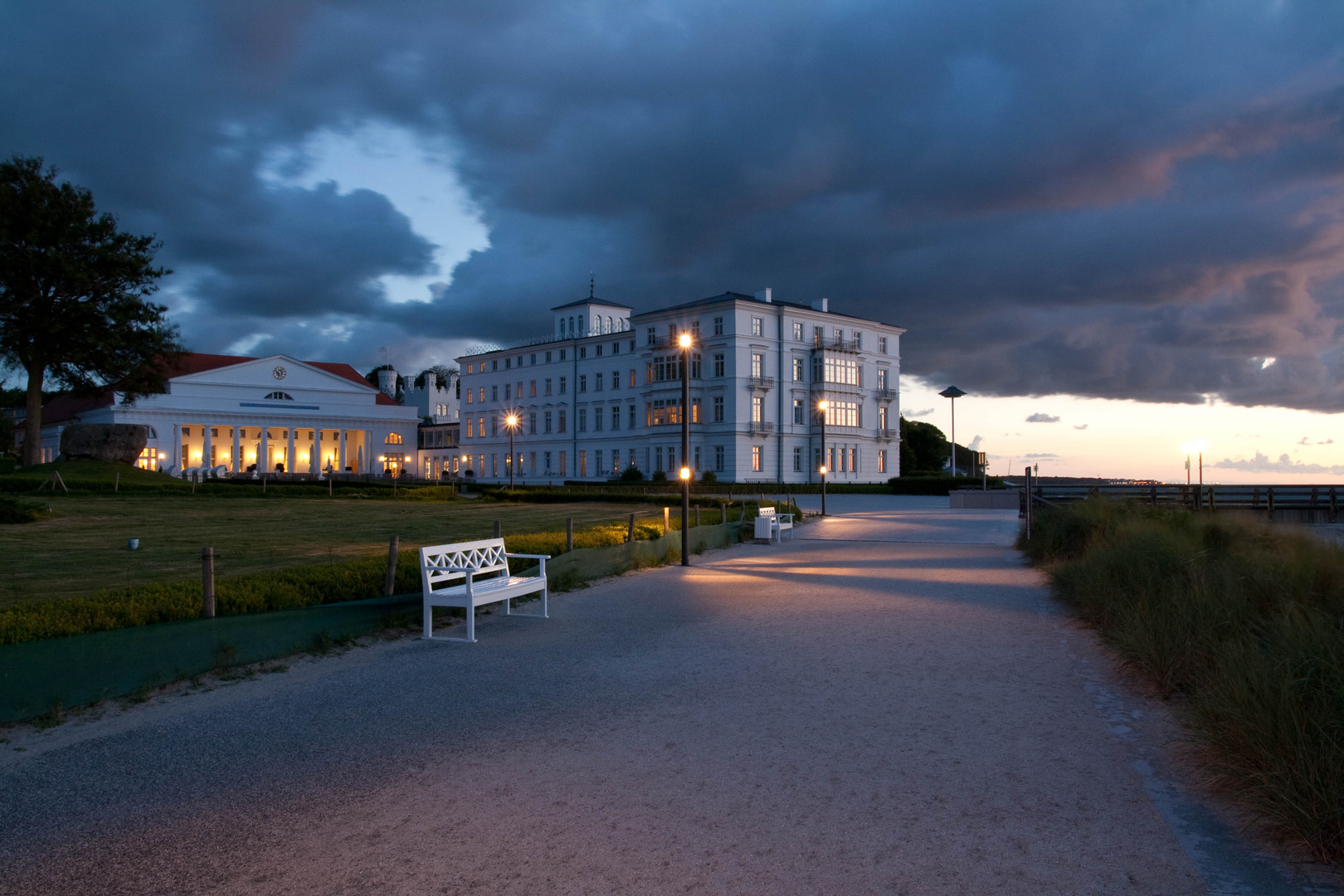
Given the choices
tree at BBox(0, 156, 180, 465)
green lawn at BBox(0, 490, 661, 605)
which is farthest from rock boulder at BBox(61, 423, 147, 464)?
green lawn at BBox(0, 490, 661, 605)

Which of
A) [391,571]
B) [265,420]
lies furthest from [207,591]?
[265,420]

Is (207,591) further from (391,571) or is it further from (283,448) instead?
(283,448)

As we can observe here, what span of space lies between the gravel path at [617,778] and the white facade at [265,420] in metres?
74.0

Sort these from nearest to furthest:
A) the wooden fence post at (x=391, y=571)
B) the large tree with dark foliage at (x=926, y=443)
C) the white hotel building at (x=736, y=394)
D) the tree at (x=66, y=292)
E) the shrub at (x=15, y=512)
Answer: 1. the wooden fence post at (x=391, y=571)
2. the shrub at (x=15, y=512)
3. the tree at (x=66, y=292)
4. the white hotel building at (x=736, y=394)
5. the large tree with dark foliage at (x=926, y=443)

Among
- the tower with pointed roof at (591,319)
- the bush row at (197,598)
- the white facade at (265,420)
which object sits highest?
the tower with pointed roof at (591,319)

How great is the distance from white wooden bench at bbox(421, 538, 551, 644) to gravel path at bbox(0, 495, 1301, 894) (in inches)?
22.1

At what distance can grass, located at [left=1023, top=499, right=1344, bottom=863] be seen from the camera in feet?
14.3

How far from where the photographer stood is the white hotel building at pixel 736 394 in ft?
218

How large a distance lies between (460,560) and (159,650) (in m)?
3.92

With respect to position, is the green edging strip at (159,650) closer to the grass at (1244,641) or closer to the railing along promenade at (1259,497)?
the grass at (1244,641)

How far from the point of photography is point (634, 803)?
4852mm

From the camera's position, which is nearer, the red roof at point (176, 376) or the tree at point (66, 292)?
the tree at point (66, 292)

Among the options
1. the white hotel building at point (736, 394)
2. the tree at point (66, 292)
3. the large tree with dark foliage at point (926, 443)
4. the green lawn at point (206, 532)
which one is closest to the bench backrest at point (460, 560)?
the green lawn at point (206, 532)

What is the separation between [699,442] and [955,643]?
57.6 m
